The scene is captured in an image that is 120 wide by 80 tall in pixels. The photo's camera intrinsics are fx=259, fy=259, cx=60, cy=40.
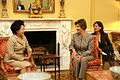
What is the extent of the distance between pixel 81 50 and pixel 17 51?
1.12 metres

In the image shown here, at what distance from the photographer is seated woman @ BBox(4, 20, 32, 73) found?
12.7ft

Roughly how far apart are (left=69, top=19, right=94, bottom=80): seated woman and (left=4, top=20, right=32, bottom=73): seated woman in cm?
82

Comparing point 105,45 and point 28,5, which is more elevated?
point 28,5

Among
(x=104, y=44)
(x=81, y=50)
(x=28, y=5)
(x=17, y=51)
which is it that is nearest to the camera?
(x=17, y=51)

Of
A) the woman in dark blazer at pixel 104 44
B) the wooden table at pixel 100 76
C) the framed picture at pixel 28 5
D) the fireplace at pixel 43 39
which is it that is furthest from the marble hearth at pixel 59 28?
the wooden table at pixel 100 76

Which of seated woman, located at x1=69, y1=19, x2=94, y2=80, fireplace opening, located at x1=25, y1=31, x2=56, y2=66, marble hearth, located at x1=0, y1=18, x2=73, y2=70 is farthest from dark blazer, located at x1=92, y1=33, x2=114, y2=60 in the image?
fireplace opening, located at x1=25, y1=31, x2=56, y2=66

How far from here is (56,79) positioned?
4895 millimetres

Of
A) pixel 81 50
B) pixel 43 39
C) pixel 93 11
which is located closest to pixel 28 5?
pixel 43 39

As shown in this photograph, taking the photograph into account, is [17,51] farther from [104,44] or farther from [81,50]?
[104,44]

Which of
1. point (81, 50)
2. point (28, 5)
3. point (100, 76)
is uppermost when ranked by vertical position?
point (28, 5)

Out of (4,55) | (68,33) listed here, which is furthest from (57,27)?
(4,55)

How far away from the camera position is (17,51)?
157 inches

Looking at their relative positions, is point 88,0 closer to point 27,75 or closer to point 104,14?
point 104,14

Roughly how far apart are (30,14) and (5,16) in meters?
0.53
